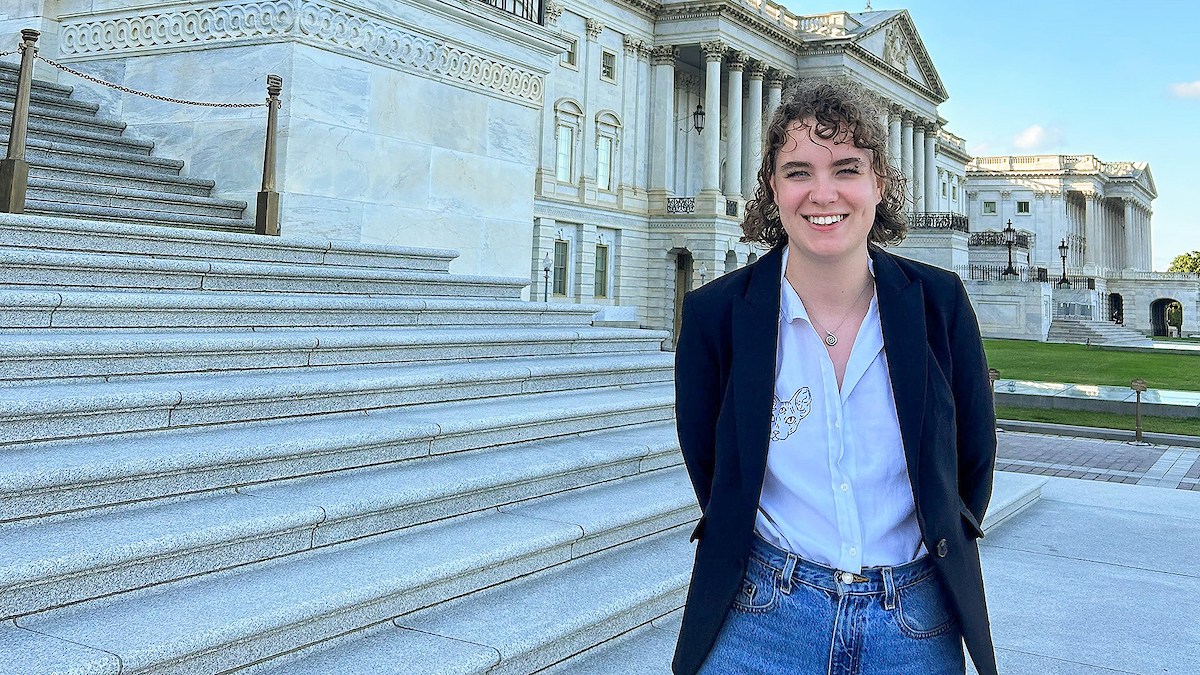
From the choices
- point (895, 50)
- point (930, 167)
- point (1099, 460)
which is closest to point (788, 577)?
point (1099, 460)

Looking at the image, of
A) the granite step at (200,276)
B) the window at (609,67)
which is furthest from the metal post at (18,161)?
the window at (609,67)

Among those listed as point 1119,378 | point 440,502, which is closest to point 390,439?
point 440,502

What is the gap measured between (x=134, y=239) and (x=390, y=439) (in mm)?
3196

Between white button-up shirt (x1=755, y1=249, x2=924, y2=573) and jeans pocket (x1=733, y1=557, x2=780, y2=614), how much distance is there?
7 centimetres

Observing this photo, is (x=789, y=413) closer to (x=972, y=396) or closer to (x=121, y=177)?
(x=972, y=396)

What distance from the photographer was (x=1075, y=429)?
15.9 m

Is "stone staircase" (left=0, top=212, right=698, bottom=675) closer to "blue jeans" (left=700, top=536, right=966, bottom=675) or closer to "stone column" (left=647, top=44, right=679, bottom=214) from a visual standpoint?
"blue jeans" (left=700, top=536, right=966, bottom=675)

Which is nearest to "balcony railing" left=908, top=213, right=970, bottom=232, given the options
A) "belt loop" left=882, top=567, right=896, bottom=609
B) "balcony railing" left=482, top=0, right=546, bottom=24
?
"balcony railing" left=482, top=0, right=546, bottom=24

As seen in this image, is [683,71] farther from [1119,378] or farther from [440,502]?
[440,502]

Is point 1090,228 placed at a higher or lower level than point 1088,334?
higher

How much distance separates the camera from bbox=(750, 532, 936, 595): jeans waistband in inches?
80.4

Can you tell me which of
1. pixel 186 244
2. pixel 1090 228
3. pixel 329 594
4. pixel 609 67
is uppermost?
pixel 1090 228

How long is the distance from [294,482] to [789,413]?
3230 millimetres

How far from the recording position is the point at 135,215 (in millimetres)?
8234
